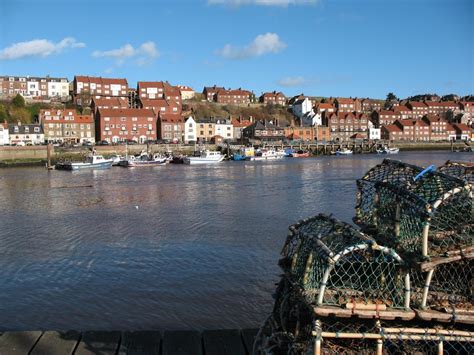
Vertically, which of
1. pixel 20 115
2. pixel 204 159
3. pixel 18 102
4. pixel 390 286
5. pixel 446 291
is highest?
pixel 18 102

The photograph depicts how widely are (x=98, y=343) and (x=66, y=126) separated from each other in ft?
Result: 254

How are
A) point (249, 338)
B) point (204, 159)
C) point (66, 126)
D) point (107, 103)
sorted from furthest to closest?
point (107, 103) → point (66, 126) → point (204, 159) → point (249, 338)

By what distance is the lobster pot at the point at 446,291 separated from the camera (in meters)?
5.32

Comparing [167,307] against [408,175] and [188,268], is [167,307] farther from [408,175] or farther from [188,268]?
[408,175]

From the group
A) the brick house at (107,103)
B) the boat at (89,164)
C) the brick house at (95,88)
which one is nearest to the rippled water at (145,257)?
the boat at (89,164)

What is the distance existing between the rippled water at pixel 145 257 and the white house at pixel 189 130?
58.0 meters

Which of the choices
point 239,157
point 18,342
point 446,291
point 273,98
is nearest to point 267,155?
point 239,157

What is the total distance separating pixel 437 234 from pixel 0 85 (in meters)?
107

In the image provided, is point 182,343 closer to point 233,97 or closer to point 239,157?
point 239,157

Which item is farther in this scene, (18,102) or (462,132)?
(462,132)

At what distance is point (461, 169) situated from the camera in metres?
7.94

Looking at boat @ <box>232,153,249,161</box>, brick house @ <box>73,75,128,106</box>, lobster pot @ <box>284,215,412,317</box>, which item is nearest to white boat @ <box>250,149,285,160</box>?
boat @ <box>232,153,249,161</box>

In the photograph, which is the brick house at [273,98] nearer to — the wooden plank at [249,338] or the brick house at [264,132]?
the brick house at [264,132]

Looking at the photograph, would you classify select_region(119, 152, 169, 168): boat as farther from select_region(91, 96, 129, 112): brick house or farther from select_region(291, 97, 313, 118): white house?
select_region(291, 97, 313, 118): white house
